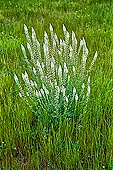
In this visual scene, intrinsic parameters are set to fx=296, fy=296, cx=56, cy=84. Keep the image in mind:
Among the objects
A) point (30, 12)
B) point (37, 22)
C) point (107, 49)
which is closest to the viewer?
point (107, 49)

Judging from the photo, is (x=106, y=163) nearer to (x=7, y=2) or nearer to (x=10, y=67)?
(x=10, y=67)

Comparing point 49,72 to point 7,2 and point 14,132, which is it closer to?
point 14,132

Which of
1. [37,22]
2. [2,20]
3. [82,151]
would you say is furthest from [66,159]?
[2,20]

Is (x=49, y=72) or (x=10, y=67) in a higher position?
(x=10, y=67)

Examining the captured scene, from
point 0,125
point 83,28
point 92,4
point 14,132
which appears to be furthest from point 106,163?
point 92,4

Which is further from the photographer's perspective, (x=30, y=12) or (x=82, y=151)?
(x=30, y=12)

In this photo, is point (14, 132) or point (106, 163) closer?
point (106, 163)

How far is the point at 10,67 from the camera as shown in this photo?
3936 millimetres

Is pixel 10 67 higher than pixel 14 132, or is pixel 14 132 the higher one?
pixel 10 67

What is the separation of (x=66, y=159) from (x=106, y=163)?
304 millimetres

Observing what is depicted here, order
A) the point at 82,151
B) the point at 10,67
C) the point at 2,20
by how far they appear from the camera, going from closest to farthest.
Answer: the point at 82,151, the point at 10,67, the point at 2,20

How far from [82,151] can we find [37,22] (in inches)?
157

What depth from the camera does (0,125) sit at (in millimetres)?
2666

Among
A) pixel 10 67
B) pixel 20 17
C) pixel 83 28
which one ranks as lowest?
pixel 10 67
